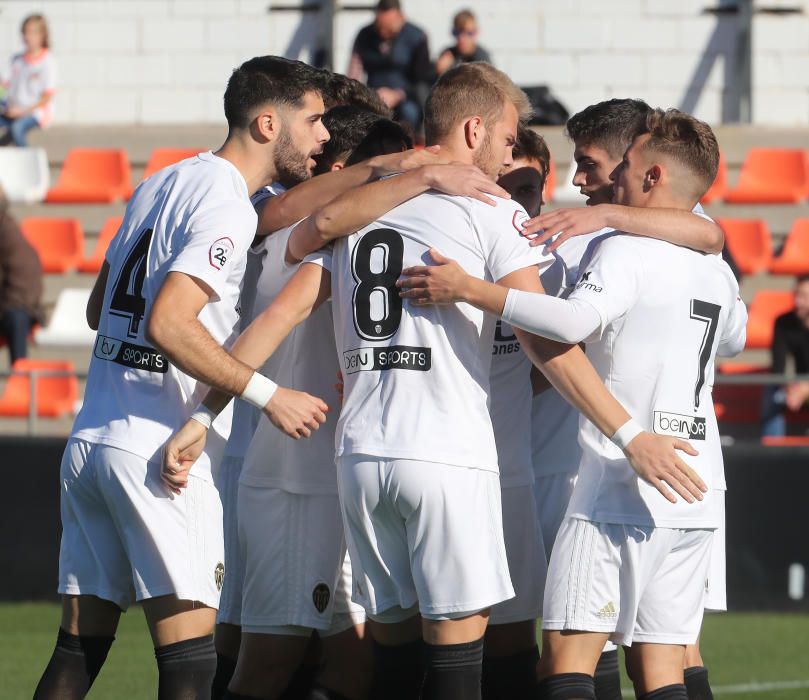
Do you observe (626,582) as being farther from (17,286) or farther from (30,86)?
(30,86)

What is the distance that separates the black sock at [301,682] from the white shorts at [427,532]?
2.50 feet

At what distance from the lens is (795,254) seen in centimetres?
1276

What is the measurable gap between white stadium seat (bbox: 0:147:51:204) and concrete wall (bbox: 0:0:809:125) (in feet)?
5.11

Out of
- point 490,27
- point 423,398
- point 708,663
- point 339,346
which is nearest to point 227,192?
point 339,346

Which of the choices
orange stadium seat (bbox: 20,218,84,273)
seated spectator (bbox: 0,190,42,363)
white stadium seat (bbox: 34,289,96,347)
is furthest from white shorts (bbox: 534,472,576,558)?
orange stadium seat (bbox: 20,218,84,273)

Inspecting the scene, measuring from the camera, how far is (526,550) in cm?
454

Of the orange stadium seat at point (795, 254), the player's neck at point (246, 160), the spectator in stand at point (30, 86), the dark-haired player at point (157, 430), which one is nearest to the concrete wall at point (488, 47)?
the spectator in stand at point (30, 86)

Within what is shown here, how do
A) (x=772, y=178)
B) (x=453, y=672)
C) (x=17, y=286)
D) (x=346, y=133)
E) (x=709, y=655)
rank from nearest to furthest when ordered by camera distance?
(x=453, y=672) < (x=346, y=133) < (x=709, y=655) < (x=17, y=286) < (x=772, y=178)

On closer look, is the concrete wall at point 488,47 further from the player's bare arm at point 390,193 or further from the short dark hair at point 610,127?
the player's bare arm at point 390,193

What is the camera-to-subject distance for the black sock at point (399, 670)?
14.4 ft

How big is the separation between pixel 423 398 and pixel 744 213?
32.5 feet

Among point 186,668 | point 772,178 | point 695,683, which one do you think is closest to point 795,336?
point 772,178

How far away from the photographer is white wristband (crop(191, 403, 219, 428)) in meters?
4.18

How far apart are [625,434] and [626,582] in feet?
1.42
